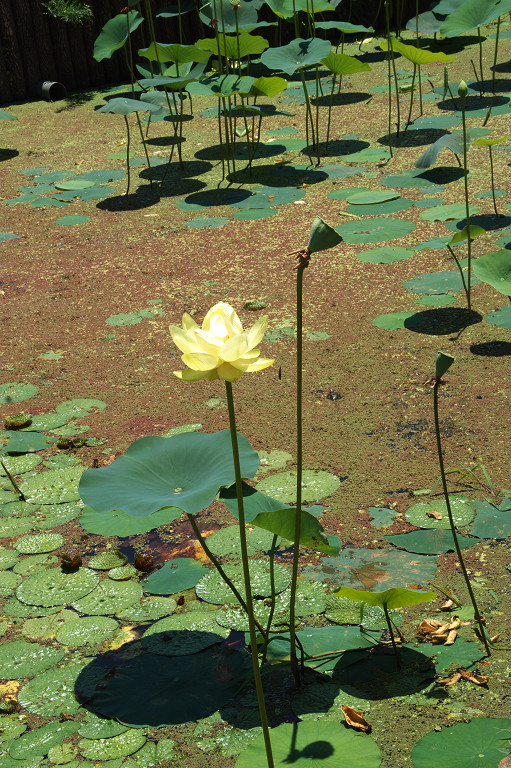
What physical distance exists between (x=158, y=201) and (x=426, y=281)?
228cm

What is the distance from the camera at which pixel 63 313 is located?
159 inches

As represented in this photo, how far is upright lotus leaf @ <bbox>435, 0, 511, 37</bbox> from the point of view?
6.10 metres

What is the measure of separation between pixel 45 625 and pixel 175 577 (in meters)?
0.36

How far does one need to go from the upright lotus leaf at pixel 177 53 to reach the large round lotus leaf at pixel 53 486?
3.79m

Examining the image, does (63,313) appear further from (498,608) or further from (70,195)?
(498,608)

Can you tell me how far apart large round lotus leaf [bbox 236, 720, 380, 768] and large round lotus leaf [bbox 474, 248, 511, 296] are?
2.16 m

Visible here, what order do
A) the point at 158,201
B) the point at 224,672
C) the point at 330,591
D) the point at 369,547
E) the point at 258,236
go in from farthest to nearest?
1. the point at 158,201
2. the point at 258,236
3. the point at 369,547
4. the point at 330,591
5. the point at 224,672

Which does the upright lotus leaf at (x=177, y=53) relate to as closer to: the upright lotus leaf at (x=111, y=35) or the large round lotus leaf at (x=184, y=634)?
the upright lotus leaf at (x=111, y=35)

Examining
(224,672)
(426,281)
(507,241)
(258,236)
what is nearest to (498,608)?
(224,672)

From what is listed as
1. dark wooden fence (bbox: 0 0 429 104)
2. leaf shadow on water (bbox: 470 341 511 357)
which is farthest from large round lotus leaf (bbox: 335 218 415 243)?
dark wooden fence (bbox: 0 0 429 104)

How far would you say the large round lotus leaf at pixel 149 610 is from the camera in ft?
6.88

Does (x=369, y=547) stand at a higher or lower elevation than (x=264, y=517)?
lower

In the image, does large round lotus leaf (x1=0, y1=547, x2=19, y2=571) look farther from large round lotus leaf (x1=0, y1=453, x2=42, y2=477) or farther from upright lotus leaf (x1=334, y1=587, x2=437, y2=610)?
upright lotus leaf (x1=334, y1=587, x2=437, y2=610)

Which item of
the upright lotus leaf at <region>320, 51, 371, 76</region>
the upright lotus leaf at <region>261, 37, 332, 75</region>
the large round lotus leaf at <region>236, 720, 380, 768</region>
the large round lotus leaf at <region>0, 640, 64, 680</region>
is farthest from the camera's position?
the upright lotus leaf at <region>320, 51, 371, 76</region>
